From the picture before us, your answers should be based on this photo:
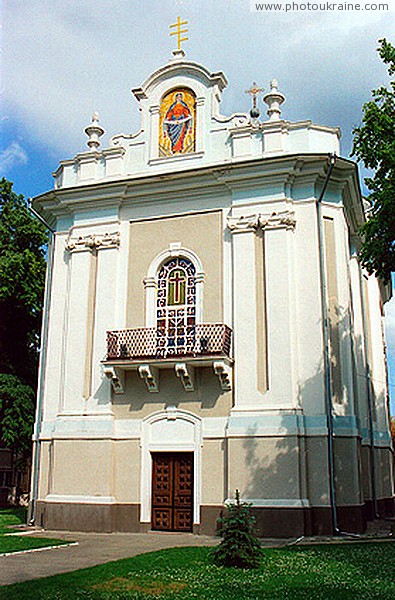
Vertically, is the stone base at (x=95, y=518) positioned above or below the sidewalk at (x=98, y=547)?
above

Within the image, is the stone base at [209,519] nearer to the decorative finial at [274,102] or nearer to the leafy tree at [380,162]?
the leafy tree at [380,162]

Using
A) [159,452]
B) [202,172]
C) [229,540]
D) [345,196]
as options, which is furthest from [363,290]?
[229,540]

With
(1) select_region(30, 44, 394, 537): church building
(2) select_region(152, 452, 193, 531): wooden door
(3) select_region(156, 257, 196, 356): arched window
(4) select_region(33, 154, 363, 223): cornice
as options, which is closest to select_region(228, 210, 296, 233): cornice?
(1) select_region(30, 44, 394, 537): church building

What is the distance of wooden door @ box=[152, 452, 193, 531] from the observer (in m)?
16.0

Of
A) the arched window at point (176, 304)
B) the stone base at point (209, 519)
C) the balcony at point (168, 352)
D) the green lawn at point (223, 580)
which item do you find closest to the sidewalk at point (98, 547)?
the stone base at point (209, 519)

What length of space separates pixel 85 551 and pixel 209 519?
3.79m

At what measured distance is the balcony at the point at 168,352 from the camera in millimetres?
15969

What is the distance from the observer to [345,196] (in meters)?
18.1

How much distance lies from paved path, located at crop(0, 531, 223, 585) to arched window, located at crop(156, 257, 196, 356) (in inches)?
180

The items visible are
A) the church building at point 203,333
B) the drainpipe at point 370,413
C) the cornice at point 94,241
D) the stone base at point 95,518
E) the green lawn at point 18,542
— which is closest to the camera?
the green lawn at point 18,542

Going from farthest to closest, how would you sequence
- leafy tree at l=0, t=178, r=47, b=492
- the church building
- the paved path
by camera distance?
leafy tree at l=0, t=178, r=47, b=492 < the church building < the paved path

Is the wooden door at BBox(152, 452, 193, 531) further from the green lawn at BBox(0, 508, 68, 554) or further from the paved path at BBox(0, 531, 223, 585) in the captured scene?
the green lawn at BBox(0, 508, 68, 554)

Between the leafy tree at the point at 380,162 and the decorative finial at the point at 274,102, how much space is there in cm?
422

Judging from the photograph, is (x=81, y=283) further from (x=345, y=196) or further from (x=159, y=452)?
(x=345, y=196)
